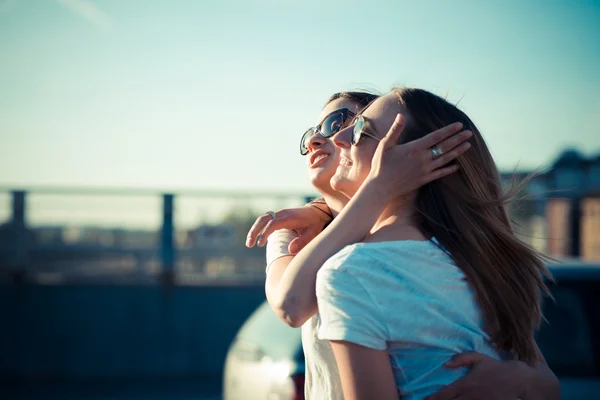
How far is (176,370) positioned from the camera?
8609 mm

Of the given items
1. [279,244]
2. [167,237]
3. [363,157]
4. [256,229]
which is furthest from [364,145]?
[167,237]

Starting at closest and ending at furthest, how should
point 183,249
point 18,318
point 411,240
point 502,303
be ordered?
point 411,240 < point 502,303 < point 18,318 < point 183,249

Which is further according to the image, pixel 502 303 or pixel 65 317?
pixel 65 317

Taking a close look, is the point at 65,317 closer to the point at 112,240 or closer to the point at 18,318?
the point at 18,318

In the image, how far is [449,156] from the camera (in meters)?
1.58

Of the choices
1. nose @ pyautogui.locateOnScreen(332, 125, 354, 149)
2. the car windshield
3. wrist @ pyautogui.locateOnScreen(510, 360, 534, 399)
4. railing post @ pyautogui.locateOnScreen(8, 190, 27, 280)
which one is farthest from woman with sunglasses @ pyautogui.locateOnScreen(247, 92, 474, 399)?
railing post @ pyautogui.locateOnScreen(8, 190, 27, 280)

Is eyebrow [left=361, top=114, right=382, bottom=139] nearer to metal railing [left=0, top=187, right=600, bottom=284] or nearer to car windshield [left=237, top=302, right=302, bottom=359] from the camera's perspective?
car windshield [left=237, top=302, right=302, bottom=359]

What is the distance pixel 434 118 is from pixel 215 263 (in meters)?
7.89

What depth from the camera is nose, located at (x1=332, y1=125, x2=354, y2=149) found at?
178cm

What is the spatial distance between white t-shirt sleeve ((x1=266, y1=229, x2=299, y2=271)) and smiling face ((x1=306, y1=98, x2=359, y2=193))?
0.68ft

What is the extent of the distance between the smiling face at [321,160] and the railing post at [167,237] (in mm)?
7172

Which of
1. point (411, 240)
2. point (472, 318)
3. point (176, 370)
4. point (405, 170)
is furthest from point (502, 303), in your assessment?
point (176, 370)


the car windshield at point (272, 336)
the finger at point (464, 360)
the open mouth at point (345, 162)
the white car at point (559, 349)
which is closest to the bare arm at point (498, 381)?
the finger at point (464, 360)

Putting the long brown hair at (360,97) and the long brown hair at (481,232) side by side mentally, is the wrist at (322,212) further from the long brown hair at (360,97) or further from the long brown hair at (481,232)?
the long brown hair at (481,232)
